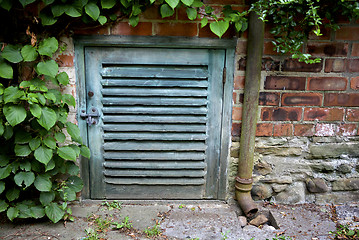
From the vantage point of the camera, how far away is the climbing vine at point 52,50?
1878mm

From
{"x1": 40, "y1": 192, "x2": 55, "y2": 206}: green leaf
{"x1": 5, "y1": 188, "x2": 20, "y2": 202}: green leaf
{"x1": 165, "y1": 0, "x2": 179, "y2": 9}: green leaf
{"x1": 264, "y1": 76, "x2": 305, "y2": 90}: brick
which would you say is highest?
{"x1": 165, "y1": 0, "x2": 179, "y2": 9}: green leaf

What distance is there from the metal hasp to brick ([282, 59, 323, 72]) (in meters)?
0.24

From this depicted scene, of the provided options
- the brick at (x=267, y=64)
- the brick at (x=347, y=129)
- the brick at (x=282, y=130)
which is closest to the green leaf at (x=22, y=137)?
the brick at (x=267, y=64)

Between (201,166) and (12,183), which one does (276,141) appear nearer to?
(201,166)

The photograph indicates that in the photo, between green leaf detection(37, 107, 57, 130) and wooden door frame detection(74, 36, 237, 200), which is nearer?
green leaf detection(37, 107, 57, 130)

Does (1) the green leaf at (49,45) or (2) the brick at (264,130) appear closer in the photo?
(1) the green leaf at (49,45)

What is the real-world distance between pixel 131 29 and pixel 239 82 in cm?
92

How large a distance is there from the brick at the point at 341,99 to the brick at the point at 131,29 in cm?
151

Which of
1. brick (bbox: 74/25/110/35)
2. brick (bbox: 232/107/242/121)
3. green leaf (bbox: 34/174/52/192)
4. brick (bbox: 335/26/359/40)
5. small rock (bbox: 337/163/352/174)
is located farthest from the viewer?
small rock (bbox: 337/163/352/174)

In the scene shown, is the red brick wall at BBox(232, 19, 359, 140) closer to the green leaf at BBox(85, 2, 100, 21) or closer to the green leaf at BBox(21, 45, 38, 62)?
the green leaf at BBox(85, 2, 100, 21)

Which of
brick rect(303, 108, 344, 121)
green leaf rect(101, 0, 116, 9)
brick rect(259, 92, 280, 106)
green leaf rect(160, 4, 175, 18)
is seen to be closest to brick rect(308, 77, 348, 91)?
brick rect(303, 108, 344, 121)

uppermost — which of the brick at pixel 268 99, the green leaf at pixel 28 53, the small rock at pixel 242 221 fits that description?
the green leaf at pixel 28 53

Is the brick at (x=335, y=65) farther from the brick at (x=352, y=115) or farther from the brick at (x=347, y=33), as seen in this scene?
the brick at (x=352, y=115)

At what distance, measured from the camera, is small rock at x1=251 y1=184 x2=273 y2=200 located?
2451 millimetres
